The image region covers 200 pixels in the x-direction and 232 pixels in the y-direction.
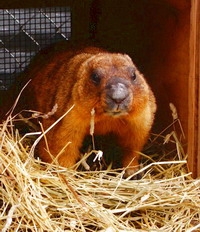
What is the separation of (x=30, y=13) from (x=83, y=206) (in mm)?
3214

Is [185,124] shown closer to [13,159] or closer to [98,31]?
[13,159]

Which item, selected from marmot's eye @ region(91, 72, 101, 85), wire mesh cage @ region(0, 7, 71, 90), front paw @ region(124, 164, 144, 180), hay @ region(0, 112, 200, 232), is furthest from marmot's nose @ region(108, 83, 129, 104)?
wire mesh cage @ region(0, 7, 71, 90)

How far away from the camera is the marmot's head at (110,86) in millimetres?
4328

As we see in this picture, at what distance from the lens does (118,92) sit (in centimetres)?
429

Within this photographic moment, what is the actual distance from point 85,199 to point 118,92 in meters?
0.67

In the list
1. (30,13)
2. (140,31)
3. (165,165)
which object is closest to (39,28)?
(30,13)

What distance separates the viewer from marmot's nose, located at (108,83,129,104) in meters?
4.28

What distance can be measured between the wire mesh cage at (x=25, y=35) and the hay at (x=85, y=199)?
230 cm

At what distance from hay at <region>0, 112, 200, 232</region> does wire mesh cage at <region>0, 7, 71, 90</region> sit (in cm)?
230

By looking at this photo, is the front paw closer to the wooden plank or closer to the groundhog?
the groundhog

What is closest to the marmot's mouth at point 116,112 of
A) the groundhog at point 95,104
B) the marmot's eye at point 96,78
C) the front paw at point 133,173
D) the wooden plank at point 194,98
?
the groundhog at point 95,104

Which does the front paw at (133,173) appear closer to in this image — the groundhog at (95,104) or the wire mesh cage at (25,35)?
the groundhog at (95,104)

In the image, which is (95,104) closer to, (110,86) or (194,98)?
(110,86)

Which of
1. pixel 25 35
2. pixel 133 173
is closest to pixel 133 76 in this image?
pixel 133 173
